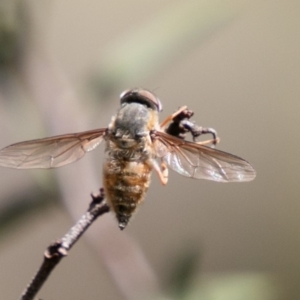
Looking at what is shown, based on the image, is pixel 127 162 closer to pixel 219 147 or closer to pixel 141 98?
pixel 141 98

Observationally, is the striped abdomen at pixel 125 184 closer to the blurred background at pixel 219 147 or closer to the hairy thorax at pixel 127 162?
the hairy thorax at pixel 127 162

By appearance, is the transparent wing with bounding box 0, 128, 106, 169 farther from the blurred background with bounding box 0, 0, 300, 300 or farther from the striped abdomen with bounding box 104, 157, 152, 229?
the blurred background with bounding box 0, 0, 300, 300

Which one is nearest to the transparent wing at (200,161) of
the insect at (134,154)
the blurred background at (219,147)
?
the insect at (134,154)

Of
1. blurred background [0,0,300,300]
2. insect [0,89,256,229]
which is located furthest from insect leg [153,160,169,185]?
blurred background [0,0,300,300]

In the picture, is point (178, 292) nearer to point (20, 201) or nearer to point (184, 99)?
point (20, 201)

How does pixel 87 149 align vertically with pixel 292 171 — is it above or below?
above

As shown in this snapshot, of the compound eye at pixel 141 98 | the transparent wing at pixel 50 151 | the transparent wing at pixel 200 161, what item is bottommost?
the transparent wing at pixel 200 161

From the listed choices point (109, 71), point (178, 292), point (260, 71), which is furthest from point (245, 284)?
point (260, 71)
